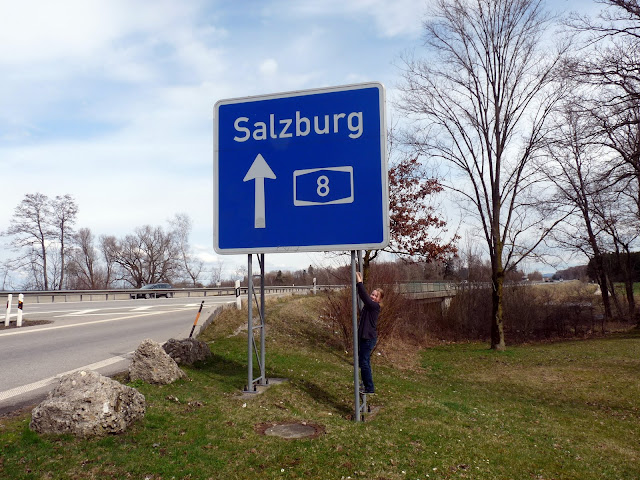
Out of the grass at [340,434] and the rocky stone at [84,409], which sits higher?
the rocky stone at [84,409]

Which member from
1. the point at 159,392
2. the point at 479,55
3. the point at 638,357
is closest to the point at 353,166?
the point at 159,392

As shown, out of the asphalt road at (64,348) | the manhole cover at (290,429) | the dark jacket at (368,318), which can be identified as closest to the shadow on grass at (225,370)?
the asphalt road at (64,348)

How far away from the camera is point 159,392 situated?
633 centimetres

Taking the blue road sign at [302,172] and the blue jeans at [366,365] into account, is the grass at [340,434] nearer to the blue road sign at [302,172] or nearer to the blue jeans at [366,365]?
the blue jeans at [366,365]

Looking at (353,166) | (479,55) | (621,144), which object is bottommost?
(353,166)

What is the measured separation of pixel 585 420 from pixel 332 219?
5.90m

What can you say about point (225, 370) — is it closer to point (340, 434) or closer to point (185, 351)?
point (185, 351)

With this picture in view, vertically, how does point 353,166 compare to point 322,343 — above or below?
above

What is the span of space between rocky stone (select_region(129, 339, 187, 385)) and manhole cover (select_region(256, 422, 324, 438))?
2048mm

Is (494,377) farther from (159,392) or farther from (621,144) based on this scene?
(159,392)

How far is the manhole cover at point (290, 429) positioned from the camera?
17.2 feet

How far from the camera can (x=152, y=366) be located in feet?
22.6

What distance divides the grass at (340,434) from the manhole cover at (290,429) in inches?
6.0

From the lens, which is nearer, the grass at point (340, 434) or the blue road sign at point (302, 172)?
the grass at point (340, 434)
